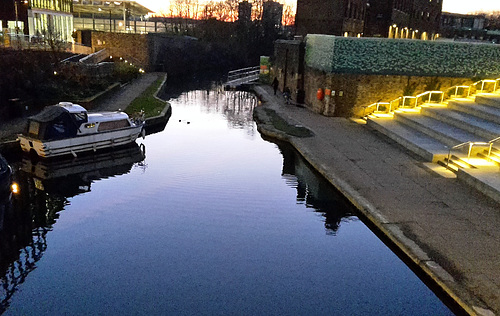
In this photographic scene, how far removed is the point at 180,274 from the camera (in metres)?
10.2

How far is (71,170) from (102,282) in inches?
370

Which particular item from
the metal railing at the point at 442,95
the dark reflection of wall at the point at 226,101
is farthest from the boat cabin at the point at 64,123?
the metal railing at the point at 442,95

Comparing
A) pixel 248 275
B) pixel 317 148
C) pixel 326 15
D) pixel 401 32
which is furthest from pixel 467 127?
pixel 401 32

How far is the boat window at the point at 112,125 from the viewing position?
20.2 meters

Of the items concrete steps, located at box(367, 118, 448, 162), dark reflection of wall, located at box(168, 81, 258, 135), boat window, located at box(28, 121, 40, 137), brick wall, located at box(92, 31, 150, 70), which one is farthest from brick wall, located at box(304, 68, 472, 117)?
brick wall, located at box(92, 31, 150, 70)

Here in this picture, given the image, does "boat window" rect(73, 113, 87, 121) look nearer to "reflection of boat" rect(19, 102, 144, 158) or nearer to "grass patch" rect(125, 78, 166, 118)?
"reflection of boat" rect(19, 102, 144, 158)

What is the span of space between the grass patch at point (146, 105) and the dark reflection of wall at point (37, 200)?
531 centimetres

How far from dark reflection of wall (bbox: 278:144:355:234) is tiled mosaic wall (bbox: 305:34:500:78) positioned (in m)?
9.40

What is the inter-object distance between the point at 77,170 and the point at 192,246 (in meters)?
8.80

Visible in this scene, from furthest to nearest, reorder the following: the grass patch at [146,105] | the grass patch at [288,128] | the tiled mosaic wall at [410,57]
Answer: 1. the grass patch at [146,105]
2. the tiled mosaic wall at [410,57]
3. the grass patch at [288,128]

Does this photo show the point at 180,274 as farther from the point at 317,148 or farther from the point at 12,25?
the point at 12,25

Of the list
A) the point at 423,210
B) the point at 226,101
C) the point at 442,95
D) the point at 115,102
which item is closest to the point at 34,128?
the point at 115,102

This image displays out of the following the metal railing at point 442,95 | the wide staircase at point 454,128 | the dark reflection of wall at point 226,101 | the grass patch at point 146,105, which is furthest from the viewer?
the dark reflection of wall at point 226,101

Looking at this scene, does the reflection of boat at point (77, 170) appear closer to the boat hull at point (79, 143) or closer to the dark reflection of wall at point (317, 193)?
the boat hull at point (79, 143)
